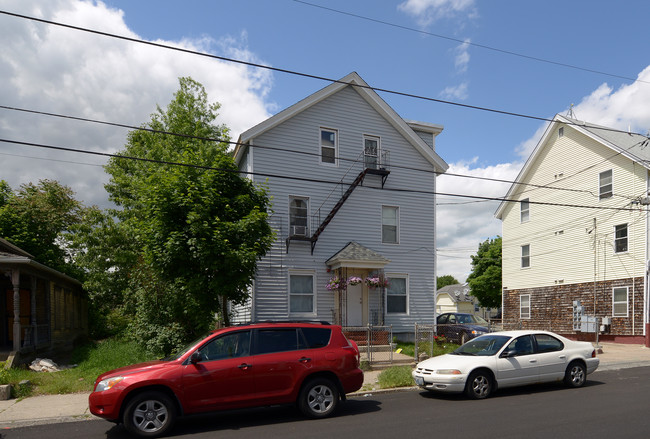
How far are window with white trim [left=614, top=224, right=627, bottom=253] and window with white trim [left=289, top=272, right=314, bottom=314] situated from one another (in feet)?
51.0

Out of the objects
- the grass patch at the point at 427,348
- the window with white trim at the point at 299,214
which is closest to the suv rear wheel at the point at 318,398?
the grass patch at the point at 427,348

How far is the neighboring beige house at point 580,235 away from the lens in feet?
78.9

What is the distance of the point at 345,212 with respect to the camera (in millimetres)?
20703

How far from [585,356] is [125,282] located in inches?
815

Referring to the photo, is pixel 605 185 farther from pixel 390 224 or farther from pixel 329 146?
pixel 329 146

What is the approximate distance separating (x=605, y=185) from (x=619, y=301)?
579 cm

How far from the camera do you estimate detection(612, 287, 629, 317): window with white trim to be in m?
24.4

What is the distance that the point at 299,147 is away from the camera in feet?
66.9

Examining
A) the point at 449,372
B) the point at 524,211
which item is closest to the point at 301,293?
the point at 449,372

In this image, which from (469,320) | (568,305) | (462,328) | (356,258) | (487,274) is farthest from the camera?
(487,274)

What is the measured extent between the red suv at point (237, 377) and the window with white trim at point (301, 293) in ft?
32.7

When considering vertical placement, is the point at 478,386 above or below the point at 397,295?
below

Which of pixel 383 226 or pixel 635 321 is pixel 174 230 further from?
pixel 635 321

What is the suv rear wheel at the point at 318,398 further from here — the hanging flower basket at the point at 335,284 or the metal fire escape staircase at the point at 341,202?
the metal fire escape staircase at the point at 341,202
